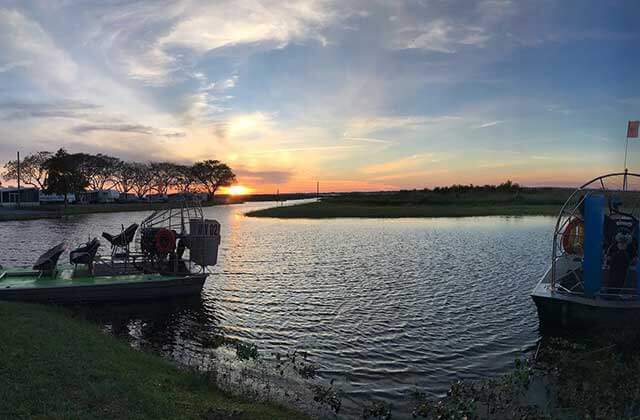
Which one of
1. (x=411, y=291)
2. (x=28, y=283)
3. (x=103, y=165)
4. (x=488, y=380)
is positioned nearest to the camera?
(x=488, y=380)

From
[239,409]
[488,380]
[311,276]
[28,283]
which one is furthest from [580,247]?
[28,283]

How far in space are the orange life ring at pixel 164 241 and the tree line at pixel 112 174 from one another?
84.2 meters

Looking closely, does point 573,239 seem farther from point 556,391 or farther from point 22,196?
point 22,196

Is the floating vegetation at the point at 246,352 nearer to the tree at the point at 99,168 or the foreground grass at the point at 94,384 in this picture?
the foreground grass at the point at 94,384

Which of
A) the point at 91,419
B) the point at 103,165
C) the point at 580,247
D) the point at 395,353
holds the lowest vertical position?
the point at 395,353

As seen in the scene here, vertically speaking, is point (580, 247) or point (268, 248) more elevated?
point (580, 247)

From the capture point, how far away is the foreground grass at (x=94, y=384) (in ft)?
23.3

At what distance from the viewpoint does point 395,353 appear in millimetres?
13344

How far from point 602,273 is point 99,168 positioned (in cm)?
13225

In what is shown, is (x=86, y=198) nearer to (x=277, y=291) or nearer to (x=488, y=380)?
(x=277, y=291)

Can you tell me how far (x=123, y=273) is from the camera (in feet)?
66.7

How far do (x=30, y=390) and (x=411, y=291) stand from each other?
16772mm

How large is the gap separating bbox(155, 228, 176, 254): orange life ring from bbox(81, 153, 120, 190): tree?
11008 cm

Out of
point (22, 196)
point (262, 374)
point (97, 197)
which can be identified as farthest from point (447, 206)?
point (22, 196)
